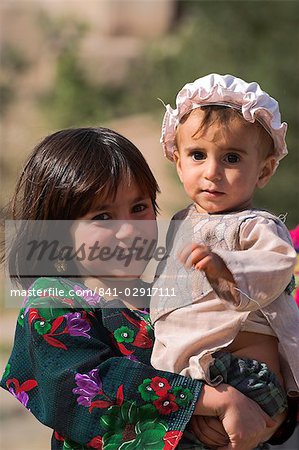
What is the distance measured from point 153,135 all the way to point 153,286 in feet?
45.7

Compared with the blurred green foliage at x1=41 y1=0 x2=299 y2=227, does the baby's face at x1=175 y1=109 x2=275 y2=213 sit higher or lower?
higher

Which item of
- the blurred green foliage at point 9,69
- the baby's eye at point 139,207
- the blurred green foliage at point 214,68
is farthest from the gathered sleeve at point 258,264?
the blurred green foliage at point 9,69

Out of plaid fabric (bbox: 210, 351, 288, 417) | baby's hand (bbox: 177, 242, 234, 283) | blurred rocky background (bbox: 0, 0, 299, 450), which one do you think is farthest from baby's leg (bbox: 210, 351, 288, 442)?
blurred rocky background (bbox: 0, 0, 299, 450)

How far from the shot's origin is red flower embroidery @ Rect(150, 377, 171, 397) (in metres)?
2.24

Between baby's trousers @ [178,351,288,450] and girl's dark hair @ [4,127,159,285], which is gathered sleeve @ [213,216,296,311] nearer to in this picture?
baby's trousers @ [178,351,288,450]

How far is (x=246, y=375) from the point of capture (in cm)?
223

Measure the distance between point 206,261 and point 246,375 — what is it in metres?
0.33

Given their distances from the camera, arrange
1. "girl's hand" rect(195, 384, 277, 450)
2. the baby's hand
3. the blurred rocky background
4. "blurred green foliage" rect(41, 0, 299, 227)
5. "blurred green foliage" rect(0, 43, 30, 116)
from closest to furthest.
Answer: the baby's hand → "girl's hand" rect(195, 384, 277, 450) → "blurred green foliage" rect(41, 0, 299, 227) → the blurred rocky background → "blurred green foliage" rect(0, 43, 30, 116)

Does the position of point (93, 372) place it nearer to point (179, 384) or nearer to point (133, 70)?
point (179, 384)

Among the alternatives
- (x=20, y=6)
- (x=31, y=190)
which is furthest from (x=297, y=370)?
(x=20, y=6)

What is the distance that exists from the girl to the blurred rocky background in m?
6.31

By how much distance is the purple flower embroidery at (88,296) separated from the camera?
2.41 meters

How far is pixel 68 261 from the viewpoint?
8.21 feet

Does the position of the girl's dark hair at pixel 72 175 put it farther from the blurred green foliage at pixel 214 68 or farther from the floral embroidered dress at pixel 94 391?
the blurred green foliage at pixel 214 68
